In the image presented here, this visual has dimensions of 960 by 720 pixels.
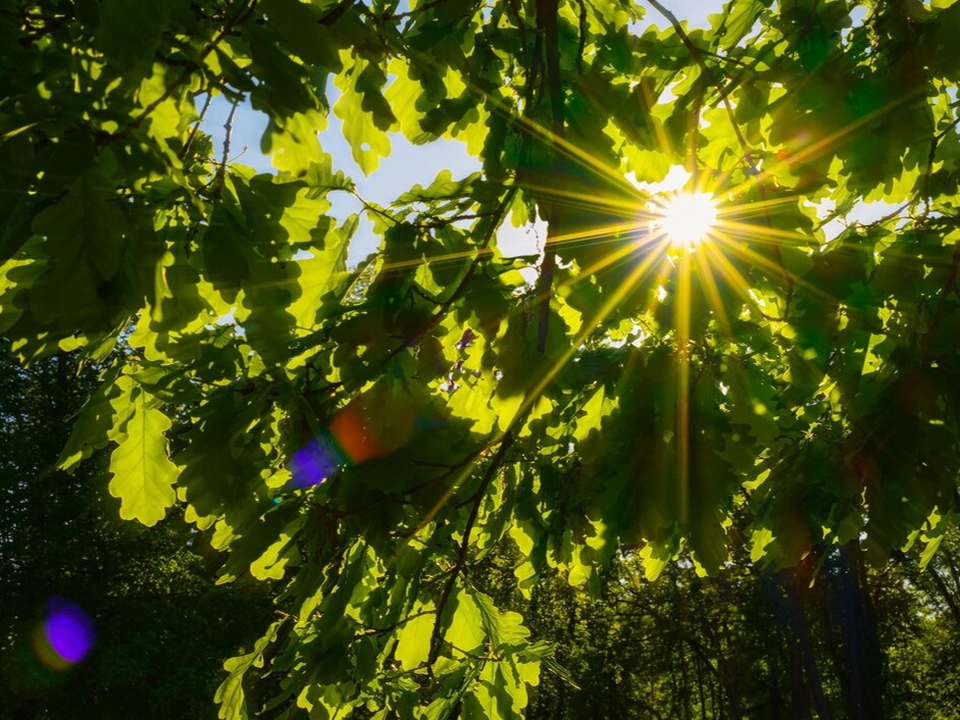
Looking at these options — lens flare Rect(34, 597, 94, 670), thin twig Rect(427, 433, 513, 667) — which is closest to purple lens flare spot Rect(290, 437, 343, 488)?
→ thin twig Rect(427, 433, 513, 667)

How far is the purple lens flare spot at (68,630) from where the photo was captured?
50.5ft

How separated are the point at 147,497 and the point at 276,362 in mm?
771

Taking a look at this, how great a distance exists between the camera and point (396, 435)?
2066 millimetres

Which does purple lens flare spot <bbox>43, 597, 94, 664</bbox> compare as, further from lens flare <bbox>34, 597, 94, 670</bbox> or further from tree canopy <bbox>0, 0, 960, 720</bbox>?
tree canopy <bbox>0, 0, 960, 720</bbox>

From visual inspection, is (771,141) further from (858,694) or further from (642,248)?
(858,694)

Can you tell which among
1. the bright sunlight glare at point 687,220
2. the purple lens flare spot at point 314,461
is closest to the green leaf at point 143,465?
the purple lens flare spot at point 314,461

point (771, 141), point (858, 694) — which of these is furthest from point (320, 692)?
point (858, 694)

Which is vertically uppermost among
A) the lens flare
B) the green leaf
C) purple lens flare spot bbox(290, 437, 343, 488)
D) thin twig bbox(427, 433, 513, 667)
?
the lens flare

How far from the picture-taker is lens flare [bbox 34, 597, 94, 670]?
15.2 meters

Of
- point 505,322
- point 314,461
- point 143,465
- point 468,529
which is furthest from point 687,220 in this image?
point 143,465

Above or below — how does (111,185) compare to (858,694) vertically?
below

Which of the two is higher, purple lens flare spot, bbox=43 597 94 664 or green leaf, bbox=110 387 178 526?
purple lens flare spot, bbox=43 597 94 664

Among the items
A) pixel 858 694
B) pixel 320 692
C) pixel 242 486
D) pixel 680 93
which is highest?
pixel 858 694

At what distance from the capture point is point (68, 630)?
15.7m
